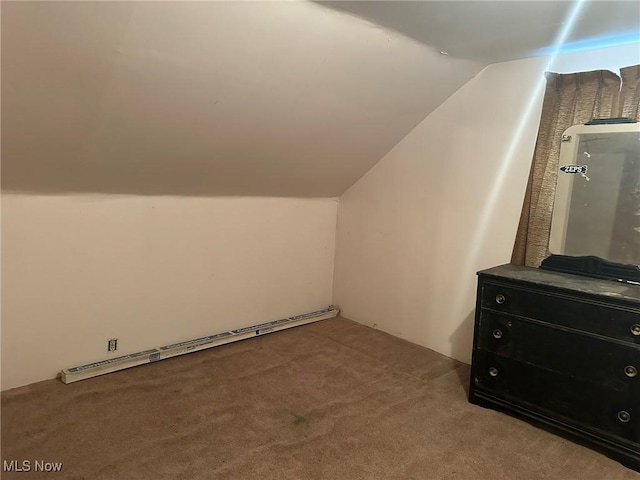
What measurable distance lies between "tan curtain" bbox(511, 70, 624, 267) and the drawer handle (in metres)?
0.91

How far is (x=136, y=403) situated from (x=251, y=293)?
127cm

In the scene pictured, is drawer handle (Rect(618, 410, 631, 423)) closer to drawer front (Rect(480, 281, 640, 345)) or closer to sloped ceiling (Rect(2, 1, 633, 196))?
drawer front (Rect(480, 281, 640, 345))

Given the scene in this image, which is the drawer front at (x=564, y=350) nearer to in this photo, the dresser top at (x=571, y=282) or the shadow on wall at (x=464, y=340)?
the dresser top at (x=571, y=282)

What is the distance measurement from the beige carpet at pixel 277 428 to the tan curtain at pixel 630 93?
5.67 ft

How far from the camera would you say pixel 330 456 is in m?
2.00

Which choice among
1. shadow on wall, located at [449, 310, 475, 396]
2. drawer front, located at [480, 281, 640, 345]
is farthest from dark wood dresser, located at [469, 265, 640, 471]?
shadow on wall, located at [449, 310, 475, 396]

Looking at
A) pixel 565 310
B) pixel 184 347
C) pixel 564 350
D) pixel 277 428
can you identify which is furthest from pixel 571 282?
pixel 184 347

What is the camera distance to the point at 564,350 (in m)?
2.17

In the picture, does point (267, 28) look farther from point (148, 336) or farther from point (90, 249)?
point (148, 336)

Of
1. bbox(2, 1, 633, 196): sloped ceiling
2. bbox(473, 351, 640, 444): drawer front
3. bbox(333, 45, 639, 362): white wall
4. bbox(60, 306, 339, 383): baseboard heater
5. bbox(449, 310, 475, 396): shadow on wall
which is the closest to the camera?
bbox(2, 1, 633, 196): sloped ceiling

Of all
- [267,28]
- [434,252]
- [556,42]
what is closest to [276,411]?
[434,252]

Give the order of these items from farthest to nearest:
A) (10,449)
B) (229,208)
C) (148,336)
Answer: (229,208), (148,336), (10,449)

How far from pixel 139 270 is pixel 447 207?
2118 mm

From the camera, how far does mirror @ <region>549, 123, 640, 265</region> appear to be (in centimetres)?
234
